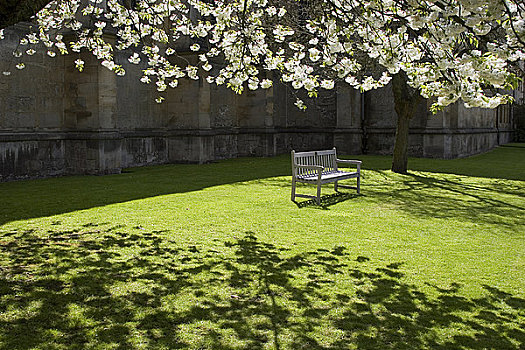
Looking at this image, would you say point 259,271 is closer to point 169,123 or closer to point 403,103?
point 403,103

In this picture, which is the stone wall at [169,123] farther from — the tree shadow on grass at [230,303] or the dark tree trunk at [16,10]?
the dark tree trunk at [16,10]

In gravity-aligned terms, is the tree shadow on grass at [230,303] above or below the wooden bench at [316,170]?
below

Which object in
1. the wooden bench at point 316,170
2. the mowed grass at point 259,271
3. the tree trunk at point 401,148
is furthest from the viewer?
the tree trunk at point 401,148

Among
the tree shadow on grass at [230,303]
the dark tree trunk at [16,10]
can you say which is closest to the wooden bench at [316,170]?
the tree shadow on grass at [230,303]

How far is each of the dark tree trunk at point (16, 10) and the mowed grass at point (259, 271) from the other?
260 cm

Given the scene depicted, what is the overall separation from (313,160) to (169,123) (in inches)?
381

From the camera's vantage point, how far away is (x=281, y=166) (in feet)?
64.4

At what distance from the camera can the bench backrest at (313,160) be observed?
37.6 ft

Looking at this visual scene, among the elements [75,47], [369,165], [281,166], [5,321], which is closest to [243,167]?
[281,166]

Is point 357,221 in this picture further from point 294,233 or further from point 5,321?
point 5,321

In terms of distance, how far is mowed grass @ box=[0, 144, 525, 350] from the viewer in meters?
4.65

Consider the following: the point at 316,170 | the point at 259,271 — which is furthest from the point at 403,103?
the point at 259,271

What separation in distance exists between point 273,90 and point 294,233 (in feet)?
58.8

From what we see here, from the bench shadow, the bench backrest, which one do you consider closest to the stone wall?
the bench backrest
